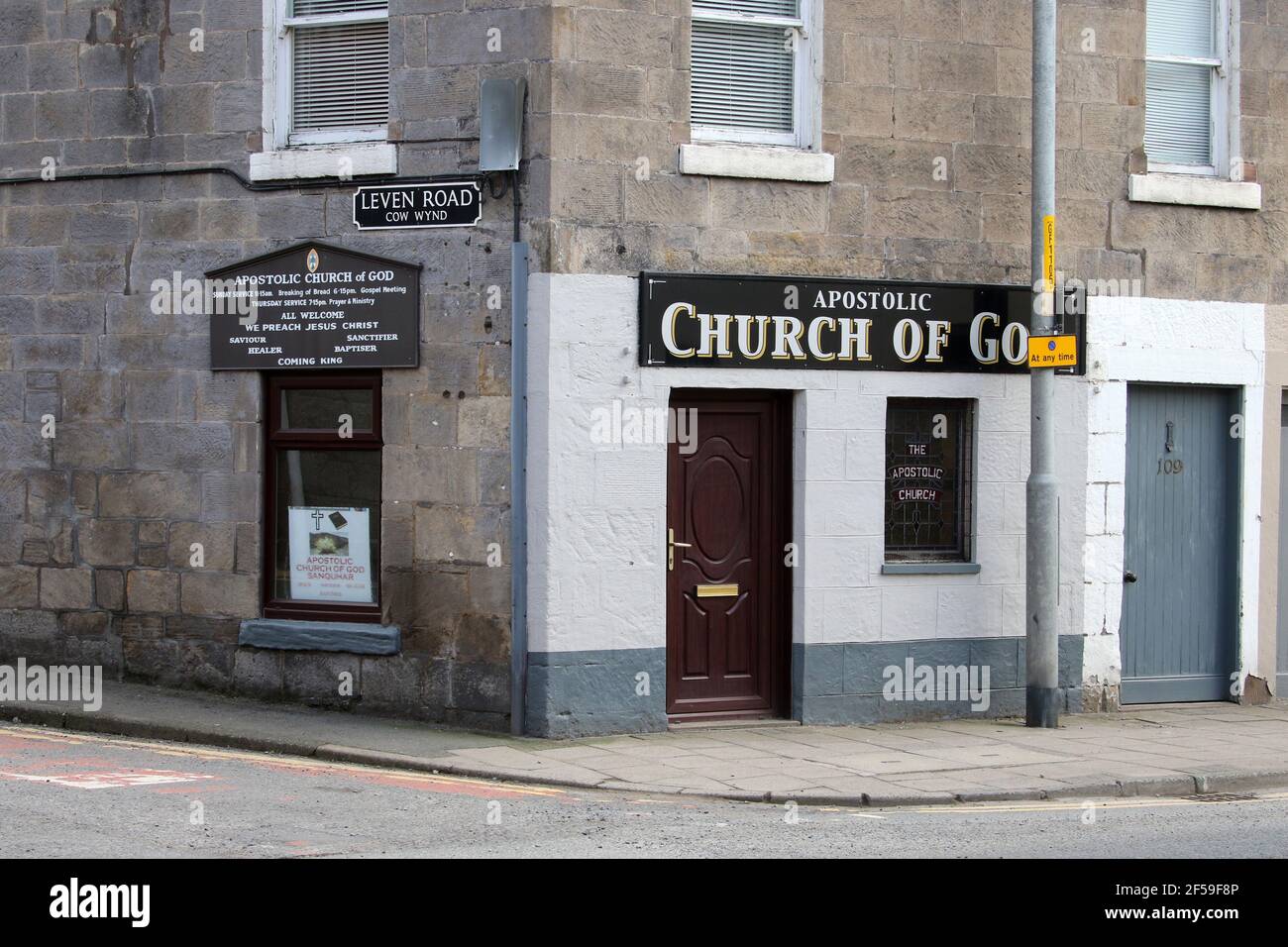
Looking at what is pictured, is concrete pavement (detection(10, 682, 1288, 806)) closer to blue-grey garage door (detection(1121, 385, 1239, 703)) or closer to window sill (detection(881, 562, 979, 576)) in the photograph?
blue-grey garage door (detection(1121, 385, 1239, 703))

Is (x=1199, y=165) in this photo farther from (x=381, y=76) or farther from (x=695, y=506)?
(x=381, y=76)

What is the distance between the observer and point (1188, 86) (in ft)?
48.4

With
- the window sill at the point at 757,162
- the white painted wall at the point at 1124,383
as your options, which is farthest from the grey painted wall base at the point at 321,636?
the white painted wall at the point at 1124,383

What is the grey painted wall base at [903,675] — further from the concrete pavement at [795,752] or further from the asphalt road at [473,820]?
the asphalt road at [473,820]

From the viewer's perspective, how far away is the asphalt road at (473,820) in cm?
871

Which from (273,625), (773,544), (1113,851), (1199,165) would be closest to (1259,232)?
(1199,165)

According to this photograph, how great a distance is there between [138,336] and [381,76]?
2.79 meters

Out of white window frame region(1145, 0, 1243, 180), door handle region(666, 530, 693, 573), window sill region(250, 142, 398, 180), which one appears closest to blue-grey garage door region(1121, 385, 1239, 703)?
white window frame region(1145, 0, 1243, 180)

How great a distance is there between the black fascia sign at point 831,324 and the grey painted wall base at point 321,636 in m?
2.79

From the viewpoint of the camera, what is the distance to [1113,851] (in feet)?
28.8

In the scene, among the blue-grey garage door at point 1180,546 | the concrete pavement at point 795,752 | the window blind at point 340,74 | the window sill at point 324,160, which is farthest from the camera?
the blue-grey garage door at point 1180,546

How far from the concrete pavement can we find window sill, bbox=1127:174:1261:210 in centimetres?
418

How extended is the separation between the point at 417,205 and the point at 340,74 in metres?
1.32

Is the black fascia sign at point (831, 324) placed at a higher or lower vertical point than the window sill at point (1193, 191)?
lower
